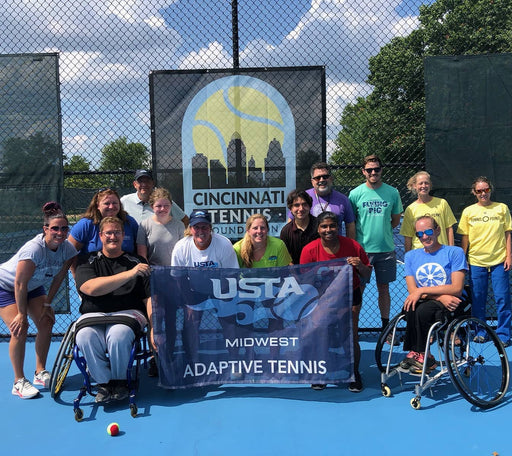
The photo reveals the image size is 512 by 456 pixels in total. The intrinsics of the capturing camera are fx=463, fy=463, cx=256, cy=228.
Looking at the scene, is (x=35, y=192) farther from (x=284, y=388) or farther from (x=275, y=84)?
(x=284, y=388)

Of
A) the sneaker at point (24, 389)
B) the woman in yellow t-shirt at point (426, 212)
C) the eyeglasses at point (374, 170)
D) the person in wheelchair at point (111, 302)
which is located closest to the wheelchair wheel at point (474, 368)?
the woman in yellow t-shirt at point (426, 212)

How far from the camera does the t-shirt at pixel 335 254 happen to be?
12.4 ft

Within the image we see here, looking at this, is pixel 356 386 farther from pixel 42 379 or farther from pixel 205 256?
pixel 42 379

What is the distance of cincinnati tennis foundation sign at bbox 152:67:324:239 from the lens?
504 centimetres

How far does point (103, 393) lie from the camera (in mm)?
3586

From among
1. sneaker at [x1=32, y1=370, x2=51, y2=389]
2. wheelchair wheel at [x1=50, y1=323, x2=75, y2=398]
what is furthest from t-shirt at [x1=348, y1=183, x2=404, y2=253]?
sneaker at [x1=32, y1=370, x2=51, y2=389]

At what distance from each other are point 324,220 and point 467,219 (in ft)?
6.72

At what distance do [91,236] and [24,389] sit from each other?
1378 millimetres

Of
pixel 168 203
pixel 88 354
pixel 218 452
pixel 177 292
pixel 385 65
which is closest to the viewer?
pixel 218 452

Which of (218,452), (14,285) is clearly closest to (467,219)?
(218,452)

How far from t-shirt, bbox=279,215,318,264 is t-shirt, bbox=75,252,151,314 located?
4.22 feet

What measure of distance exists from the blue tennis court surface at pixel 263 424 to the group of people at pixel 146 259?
0.77ft

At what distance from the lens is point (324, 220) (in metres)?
3.65

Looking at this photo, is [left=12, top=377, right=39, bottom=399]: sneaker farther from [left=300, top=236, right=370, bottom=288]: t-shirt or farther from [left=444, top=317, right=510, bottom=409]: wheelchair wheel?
[left=444, top=317, right=510, bottom=409]: wheelchair wheel
